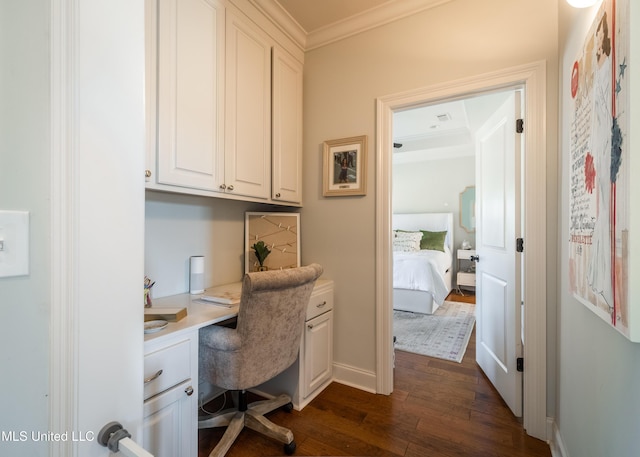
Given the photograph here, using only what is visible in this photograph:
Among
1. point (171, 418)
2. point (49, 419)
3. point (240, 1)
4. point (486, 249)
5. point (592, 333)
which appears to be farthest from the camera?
point (486, 249)

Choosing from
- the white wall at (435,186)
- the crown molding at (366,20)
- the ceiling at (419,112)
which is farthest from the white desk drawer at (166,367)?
the white wall at (435,186)

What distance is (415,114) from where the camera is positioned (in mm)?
3680

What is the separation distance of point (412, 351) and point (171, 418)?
2.22 m

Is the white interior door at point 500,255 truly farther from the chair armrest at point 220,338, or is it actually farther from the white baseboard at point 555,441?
the chair armrest at point 220,338

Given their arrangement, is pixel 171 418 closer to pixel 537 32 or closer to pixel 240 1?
pixel 240 1

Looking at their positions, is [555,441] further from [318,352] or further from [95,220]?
[95,220]

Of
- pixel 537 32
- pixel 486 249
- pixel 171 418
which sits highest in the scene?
pixel 537 32

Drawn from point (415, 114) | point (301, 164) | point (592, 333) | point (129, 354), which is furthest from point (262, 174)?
point (415, 114)

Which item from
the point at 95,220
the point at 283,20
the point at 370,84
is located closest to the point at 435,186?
the point at 370,84

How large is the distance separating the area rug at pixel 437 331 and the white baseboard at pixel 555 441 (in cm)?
96

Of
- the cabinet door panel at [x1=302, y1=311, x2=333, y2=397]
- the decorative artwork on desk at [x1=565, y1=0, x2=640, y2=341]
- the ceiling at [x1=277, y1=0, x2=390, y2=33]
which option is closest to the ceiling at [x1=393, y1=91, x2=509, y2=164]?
the ceiling at [x1=277, y1=0, x2=390, y2=33]

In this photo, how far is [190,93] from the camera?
4.79 ft

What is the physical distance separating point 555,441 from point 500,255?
106 cm

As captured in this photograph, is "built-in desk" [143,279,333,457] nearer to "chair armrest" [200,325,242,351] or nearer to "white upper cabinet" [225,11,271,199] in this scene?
"chair armrest" [200,325,242,351]
